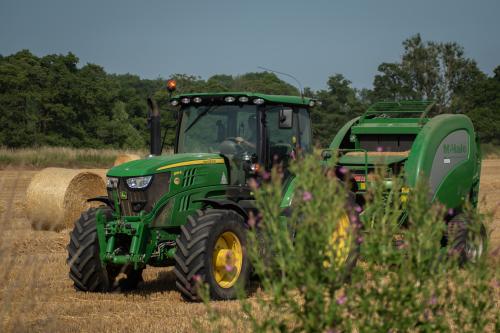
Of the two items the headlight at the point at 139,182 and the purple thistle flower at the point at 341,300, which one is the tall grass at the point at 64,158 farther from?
the purple thistle flower at the point at 341,300

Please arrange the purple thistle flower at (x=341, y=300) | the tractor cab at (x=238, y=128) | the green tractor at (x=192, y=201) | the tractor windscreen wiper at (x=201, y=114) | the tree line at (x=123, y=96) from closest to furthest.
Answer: the purple thistle flower at (x=341, y=300), the green tractor at (x=192, y=201), the tractor cab at (x=238, y=128), the tractor windscreen wiper at (x=201, y=114), the tree line at (x=123, y=96)

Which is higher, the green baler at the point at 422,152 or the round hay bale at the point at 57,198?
the green baler at the point at 422,152

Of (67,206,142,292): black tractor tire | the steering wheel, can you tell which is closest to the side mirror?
the steering wheel

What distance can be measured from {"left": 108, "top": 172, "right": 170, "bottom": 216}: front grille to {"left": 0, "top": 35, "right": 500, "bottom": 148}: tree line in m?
22.9

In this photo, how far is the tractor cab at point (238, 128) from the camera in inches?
348

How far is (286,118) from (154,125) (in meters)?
1.46

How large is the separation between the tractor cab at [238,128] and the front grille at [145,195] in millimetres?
882

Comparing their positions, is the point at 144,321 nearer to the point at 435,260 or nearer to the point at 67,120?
the point at 435,260

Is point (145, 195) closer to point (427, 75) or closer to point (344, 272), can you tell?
point (344, 272)

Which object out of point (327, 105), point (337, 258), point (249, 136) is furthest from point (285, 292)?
point (327, 105)

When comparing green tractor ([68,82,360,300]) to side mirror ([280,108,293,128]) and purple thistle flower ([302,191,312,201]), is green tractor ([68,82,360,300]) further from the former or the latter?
purple thistle flower ([302,191,312,201])

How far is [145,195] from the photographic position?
830 cm

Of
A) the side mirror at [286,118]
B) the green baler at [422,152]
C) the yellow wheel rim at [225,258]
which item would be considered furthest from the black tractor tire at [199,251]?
the green baler at [422,152]

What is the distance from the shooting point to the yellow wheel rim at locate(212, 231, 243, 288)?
8164 mm
